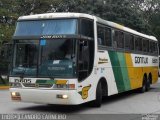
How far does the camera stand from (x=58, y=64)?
12.6m

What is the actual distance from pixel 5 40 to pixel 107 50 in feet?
39.9

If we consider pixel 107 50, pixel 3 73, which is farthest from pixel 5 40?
pixel 107 50

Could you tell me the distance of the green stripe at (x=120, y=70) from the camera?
16.3 m

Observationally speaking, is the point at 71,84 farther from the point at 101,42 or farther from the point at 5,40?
the point at 5,40

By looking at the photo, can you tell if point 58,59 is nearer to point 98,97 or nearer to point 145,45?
point 98,97

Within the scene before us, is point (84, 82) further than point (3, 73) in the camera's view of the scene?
No

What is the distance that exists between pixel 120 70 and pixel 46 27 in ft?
16.2

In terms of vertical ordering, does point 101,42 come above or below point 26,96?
above

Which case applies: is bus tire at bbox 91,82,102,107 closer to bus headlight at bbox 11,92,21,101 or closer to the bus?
the bus

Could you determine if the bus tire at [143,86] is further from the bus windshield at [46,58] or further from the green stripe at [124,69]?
the bus windshield at [46,58]

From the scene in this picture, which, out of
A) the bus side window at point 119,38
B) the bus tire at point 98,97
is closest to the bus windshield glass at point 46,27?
the bus tire at point 98,97

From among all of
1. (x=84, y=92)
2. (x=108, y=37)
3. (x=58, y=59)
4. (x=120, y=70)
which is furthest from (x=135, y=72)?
(x=58, y=59)

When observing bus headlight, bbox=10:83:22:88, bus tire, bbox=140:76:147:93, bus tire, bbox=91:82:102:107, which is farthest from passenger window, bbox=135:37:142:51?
bus headlight, bbox=10:83:22:88

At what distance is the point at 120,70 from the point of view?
17109 millimetres
